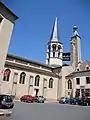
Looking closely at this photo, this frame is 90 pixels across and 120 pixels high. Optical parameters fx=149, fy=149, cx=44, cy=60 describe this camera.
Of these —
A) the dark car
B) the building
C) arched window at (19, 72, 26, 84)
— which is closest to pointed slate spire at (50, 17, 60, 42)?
arched window at (19, 72, 26, 84)

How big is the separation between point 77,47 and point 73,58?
4.69m

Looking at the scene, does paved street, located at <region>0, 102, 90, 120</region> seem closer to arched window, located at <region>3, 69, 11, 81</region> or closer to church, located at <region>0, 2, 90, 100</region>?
arched window, located at <region>3, 69, 11, 81</region>

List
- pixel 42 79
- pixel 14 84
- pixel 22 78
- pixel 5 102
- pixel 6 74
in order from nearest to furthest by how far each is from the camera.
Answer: pixel 5 102 < pixel 6 74 < pixel 14 84 < pixel 22 78 < pixel 42 79

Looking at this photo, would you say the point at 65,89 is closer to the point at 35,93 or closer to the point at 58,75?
the point at 58,75

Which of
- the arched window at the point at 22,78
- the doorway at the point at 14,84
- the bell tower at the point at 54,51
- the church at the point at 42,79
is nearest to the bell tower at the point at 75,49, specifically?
the church at the point at 42,79

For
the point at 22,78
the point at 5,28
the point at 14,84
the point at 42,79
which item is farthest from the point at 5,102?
the point at 42,79

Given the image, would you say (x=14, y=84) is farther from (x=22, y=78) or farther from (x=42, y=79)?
(x=42, y=79)

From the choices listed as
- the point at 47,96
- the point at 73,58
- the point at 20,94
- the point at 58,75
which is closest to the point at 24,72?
the point at 20,94

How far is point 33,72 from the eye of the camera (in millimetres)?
39781

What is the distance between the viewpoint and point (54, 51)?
6138 cm

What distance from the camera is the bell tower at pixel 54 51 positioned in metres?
59.5

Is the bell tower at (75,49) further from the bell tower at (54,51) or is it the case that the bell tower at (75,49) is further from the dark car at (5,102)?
the dark car at (5,102)

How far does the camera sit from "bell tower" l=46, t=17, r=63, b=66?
59.5 meters

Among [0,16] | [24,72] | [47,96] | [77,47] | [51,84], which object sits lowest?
[47,96]
